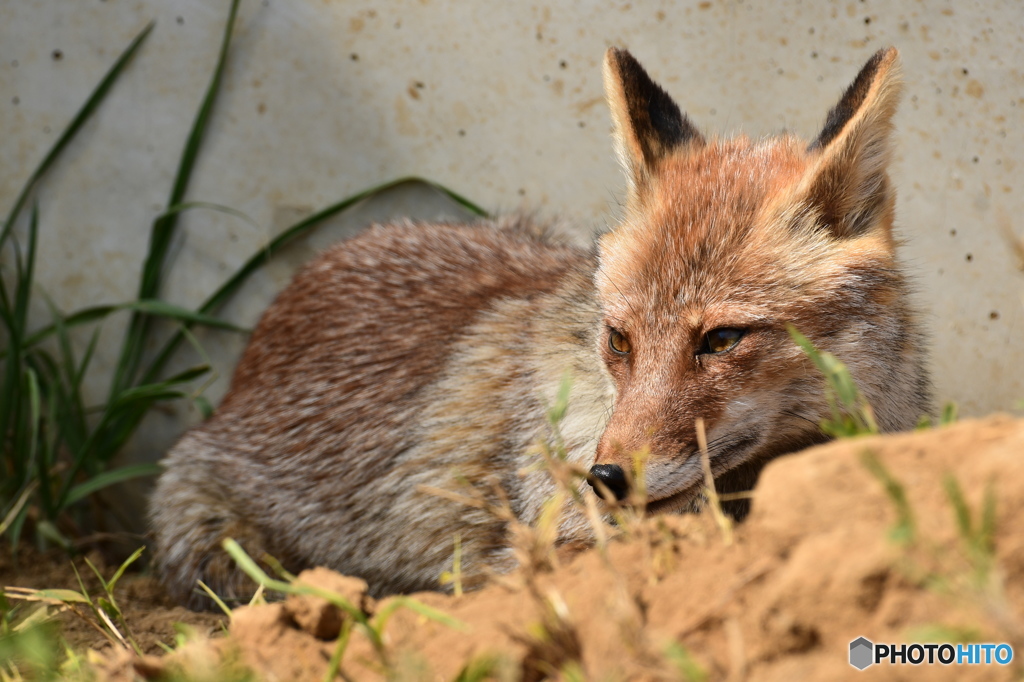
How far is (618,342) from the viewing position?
2.71 m

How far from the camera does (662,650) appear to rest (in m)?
1.29

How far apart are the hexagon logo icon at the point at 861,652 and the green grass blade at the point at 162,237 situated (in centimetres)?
456

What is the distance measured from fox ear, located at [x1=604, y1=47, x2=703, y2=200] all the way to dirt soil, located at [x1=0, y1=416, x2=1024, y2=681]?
158 centimetres

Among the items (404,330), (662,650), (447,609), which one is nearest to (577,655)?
(662,650)

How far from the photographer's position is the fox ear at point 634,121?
118 inches

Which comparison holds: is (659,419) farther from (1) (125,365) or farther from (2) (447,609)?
(1) (125,365)

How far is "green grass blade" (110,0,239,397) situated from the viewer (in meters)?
4.90

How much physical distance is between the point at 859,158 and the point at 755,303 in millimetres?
623

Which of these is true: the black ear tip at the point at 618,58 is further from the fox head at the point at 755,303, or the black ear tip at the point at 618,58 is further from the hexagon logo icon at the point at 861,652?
the hexagon logo icon at the point at 861,652

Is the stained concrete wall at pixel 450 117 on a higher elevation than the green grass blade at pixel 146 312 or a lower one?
higher

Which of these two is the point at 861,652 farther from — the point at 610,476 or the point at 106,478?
the point at 106,478

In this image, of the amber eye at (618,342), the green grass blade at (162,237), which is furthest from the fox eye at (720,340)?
the green grass blade at (162,237)

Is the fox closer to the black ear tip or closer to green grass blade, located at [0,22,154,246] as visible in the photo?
the black ear tip

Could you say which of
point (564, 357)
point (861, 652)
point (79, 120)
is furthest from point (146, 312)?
point (861, 652)
